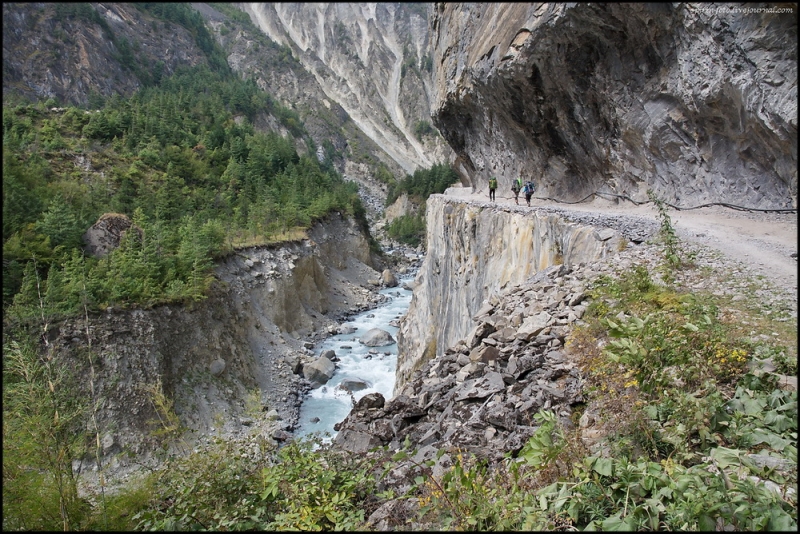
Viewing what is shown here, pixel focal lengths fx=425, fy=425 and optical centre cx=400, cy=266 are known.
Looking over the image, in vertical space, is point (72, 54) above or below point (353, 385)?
above

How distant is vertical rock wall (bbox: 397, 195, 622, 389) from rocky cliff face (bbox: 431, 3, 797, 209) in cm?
347

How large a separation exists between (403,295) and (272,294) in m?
15.8

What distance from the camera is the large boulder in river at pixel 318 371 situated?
2331 centimetres

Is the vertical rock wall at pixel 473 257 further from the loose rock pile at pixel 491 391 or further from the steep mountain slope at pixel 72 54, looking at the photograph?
the steep mountain slope at pixel 72 54

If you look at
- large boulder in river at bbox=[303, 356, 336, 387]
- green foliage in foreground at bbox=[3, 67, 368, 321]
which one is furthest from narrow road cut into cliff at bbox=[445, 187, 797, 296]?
large boulder in river at bbox=[303, 356, 336, 387]

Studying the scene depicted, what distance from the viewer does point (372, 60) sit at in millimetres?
138125

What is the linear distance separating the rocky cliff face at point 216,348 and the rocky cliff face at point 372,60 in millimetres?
86713

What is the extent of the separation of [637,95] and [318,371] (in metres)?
19.3

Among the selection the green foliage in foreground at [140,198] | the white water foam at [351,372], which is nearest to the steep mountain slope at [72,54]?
the green foliage in foreground at [140,198]

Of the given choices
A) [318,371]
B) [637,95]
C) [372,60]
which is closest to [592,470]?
[637,95]

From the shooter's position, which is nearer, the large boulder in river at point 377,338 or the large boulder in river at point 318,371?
the large boulder in river at point 318,371

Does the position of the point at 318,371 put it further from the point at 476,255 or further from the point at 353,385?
the point at 476,255

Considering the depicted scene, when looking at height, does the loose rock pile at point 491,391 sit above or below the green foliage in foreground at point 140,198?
below

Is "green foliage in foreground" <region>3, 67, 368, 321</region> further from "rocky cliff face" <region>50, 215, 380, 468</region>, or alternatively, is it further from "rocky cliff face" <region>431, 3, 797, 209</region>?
"rocky cliff face" <region>431, 3, 797, 209</region>
